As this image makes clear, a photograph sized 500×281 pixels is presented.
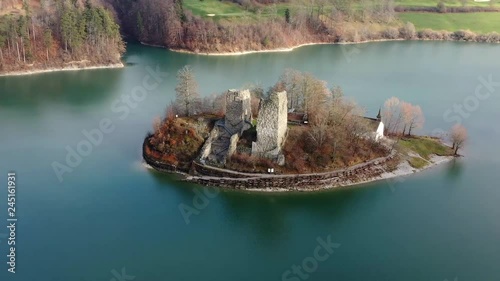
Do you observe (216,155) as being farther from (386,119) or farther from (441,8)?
(441,8)

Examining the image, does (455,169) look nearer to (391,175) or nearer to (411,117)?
(391,175)

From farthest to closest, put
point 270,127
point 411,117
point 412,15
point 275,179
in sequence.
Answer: point 412,15, point 411,117, point 270,127, point 275,179

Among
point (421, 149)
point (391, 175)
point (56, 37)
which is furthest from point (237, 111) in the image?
point (56, 37)

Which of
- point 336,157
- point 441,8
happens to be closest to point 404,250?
point 336,157

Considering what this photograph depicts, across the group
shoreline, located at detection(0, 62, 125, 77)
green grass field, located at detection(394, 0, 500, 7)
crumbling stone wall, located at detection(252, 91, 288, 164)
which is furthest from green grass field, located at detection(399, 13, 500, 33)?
crumbling stone wall, located at detection(252, 91, 288, 164)

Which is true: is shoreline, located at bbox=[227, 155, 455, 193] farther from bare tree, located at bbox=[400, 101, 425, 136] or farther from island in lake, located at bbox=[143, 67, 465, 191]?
bare tree, located at bbox=[400, 101, 425, 136]
